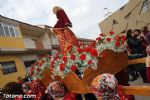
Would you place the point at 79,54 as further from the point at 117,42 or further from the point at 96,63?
the point at 117,42

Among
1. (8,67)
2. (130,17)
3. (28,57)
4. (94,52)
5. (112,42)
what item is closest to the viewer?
(94,52)

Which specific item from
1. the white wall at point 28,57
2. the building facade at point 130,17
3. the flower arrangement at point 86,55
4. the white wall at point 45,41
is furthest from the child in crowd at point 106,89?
the white wall at point 45,41

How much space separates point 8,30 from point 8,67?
3.50 m

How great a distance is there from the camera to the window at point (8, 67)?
2004 centimetres

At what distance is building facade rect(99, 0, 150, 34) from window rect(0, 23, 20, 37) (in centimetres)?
753

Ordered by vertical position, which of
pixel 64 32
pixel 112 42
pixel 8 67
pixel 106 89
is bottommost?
pixel 106 89

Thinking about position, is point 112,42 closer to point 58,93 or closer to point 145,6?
point 58,93

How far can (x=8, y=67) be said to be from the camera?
821 inches

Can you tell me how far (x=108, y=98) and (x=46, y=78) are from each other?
2368 mm

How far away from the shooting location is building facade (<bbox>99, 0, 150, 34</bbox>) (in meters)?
17.1

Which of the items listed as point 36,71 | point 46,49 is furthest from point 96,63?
point 46,49

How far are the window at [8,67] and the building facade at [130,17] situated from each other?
735 cm

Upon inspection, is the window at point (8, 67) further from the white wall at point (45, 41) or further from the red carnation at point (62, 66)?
the red carnation at point (62, 66)

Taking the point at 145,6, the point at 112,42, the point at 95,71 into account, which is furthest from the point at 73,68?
the point at 145,6
